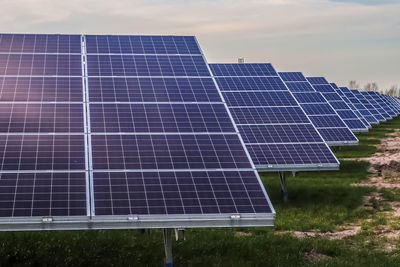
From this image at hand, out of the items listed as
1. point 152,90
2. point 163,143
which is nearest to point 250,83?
point 152,90

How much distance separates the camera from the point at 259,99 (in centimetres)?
3372

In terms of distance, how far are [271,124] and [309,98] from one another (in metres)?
18.0

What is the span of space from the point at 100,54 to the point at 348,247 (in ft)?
34.6

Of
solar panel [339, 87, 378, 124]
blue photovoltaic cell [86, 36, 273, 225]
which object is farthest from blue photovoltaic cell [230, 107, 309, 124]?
solar panel [339, 87, 378, 124]

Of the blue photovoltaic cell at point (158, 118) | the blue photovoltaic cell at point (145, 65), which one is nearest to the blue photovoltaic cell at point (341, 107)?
the blue photovoltaic cell at point (145, 65)

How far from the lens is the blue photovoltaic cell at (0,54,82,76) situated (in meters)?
20.0

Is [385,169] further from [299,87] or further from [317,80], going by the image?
[317,80]

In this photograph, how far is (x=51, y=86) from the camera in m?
19.0

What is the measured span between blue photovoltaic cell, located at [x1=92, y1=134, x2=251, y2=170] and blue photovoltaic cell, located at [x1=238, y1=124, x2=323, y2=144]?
40.9 feet

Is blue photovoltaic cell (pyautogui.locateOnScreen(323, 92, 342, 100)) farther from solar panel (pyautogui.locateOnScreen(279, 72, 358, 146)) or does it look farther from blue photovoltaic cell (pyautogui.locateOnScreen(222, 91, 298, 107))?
blue photovoltaic cell (pyautogui.locateOnScreen(222, 91, 298, 107))

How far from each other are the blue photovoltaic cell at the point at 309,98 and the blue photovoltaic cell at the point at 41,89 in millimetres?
30239

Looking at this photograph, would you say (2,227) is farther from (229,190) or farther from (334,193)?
(334,193)

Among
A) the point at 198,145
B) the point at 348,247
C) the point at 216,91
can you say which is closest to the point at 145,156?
the point at 198,145

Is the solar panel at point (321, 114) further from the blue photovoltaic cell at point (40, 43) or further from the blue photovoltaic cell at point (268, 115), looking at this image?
the blue photovoltaic cell at point (40, 43)
